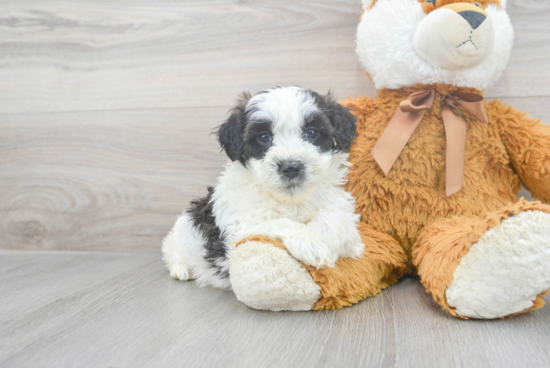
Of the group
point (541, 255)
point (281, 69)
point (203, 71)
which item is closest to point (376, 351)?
point (541, 255)

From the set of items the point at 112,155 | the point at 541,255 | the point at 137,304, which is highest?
the point at 541,255

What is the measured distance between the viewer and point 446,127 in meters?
1.23

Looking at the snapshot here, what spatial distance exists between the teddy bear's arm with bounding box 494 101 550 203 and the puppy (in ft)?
1.60

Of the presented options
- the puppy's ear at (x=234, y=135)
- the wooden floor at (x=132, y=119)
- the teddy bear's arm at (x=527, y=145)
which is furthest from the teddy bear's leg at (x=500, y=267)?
the puppy's ear at (x=234, y=135)

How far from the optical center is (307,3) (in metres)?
1.64

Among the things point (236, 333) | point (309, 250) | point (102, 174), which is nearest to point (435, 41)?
point (309, 250)

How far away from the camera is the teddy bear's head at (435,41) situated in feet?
3.74

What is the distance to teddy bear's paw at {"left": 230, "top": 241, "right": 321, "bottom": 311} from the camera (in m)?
0.98

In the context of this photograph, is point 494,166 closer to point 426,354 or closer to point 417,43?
point 417,43

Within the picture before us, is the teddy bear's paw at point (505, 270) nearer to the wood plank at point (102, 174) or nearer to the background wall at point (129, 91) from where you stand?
the background wall at point (129, 91)

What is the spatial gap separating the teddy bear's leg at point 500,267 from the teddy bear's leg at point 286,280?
0.69ft

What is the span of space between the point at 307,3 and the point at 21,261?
1.58 metres

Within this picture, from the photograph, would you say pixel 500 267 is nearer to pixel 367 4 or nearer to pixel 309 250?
pixel 309 250

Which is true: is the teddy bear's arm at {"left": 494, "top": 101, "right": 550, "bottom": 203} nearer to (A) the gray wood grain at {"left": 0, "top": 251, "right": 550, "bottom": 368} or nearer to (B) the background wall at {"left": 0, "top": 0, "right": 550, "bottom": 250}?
(A) the gray wood grain at {"left": 0, "top": 251, "right": 550, "bottom": 368}
